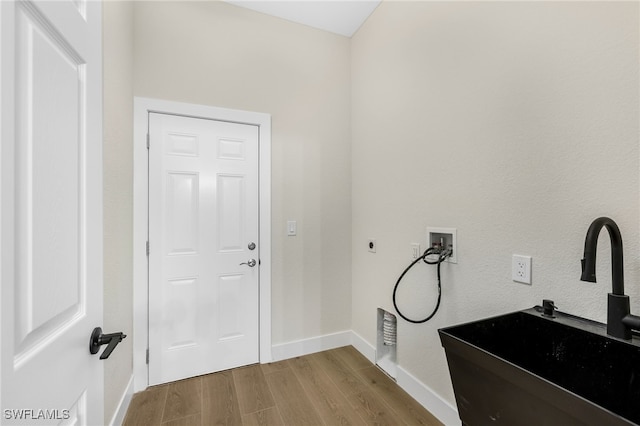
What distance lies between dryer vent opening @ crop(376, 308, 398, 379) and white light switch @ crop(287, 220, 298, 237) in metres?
1.00

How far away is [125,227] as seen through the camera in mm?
1812

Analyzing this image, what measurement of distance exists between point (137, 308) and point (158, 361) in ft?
1.46

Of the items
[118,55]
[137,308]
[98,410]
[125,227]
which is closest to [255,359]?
[137,308]

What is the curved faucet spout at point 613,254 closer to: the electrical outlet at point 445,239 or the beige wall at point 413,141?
the beige wall at point 413,141

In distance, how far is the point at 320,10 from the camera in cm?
236

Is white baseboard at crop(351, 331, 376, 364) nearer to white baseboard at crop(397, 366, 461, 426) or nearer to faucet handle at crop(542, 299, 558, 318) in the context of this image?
white baseboard at crop(397, 366, 461, 426)

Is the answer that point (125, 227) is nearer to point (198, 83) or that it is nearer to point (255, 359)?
point (198, 83)

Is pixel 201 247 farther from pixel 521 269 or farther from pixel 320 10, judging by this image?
pixel 320 10

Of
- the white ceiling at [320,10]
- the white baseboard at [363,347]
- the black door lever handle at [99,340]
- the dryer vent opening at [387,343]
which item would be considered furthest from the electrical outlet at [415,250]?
the white ceiling at [320,10]

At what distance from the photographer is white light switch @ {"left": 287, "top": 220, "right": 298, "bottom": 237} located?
8.02 feet

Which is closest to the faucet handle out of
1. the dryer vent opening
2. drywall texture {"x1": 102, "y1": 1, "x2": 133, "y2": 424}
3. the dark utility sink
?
the dark utility sink

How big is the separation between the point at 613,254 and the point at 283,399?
6.38ft

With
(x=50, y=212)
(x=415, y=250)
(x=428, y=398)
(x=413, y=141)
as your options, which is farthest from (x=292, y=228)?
(x=50, y=212)

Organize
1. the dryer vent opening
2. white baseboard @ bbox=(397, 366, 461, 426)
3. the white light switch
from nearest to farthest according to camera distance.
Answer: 1. white baseboard @ bbox=(397, 366, 461, 426)
2. the dryer vent opening
3. the white light switch
